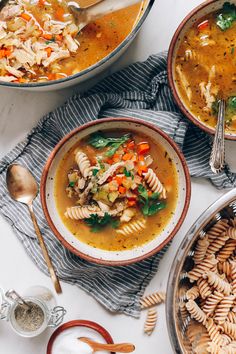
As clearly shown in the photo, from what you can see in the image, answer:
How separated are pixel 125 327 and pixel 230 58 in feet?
4.90

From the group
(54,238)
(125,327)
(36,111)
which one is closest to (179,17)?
(36,111)

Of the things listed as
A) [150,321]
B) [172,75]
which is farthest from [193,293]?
[172,75]

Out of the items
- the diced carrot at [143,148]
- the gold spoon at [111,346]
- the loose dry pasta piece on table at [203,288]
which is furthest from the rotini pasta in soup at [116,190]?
the gold spoon at [111,346]

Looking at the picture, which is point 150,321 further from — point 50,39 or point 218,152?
point 50,39

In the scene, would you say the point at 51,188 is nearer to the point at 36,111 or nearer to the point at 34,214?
the point at 34,214

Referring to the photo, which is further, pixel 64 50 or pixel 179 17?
pixel 179 17

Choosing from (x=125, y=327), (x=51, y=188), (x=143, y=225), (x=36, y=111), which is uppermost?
(x=36, y=111)

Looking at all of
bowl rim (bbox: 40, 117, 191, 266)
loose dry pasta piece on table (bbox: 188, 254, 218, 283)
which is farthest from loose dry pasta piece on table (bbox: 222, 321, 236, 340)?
bowl rim (bbox: 40, 117, 191, 266)

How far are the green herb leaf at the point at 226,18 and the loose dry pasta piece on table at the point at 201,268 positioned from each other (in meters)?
1.17

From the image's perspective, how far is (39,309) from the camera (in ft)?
11.1

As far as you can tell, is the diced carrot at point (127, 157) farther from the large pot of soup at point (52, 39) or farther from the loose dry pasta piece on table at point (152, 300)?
the loose dry pasta piece on table at point (152, 300)

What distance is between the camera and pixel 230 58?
3.30 metres

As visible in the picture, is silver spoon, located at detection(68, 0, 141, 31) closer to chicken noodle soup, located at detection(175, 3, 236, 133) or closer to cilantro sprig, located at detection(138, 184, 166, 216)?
chicken noodle soup, located at detection(175, 3, 236, 133)

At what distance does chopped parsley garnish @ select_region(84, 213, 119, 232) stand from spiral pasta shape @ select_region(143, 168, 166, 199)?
25 centimetres
